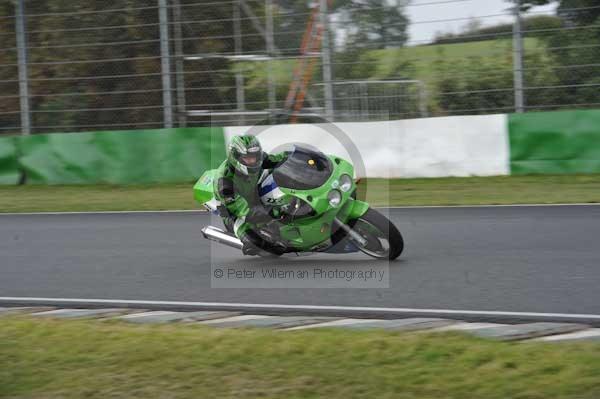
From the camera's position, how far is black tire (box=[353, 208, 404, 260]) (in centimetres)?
777

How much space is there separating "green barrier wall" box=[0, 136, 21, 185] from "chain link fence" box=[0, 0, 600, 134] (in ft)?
1.04

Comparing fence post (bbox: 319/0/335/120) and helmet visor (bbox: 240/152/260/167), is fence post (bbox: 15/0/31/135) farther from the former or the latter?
helmet visor (bbox: 240/152/260/167)

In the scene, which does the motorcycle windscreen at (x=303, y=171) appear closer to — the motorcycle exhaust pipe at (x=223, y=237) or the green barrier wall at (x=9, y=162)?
the motorcycle exhaust pipe at (x=223, y=237)

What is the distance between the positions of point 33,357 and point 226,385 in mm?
1449

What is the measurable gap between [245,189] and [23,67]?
10.2 meters

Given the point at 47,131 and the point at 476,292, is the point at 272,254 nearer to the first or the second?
the point at 476,292

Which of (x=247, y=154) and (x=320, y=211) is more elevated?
(x=247, y=154)

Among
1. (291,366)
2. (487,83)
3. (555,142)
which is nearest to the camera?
(291,366)

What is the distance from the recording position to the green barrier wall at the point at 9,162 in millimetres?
16453

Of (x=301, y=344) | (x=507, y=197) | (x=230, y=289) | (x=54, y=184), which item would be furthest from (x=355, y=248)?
(x=54, y=184)

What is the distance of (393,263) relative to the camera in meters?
8.15

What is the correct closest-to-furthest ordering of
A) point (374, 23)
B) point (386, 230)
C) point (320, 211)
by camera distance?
point (320, 211)
point (386, 230)
point (374, 23)

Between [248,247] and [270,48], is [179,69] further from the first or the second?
[248,247]

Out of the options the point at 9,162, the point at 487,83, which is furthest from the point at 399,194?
the point at 9,162
